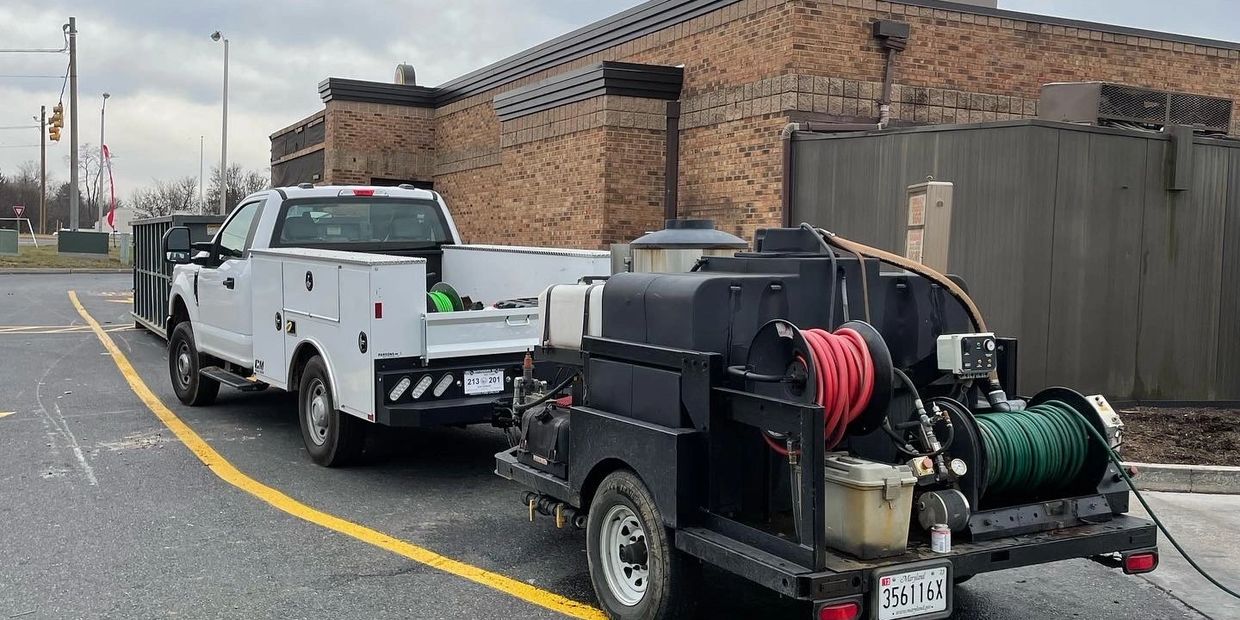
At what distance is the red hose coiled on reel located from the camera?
3.96m

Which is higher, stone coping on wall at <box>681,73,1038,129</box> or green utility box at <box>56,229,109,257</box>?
stone coping on wall at <box>681,73,1038,129</box>

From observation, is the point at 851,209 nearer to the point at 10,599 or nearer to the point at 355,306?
the point at 355,306

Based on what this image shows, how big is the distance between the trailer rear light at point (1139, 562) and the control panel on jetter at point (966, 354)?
93cm

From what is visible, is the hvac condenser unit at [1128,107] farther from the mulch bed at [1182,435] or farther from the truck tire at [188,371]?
the truck tire at [188,371]

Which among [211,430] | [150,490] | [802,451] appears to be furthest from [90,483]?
[802,451]

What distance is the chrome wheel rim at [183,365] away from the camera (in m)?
10.3

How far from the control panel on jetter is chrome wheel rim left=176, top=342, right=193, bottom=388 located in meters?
7.87

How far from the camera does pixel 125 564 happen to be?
552 centimetres

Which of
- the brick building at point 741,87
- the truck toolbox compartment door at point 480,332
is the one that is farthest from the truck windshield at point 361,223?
the brick building at point 741,87

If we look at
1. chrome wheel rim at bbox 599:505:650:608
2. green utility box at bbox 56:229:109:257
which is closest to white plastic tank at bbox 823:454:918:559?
chrome wheel rim at bbox 599:505:650:608

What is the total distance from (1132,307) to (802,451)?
7776 mm

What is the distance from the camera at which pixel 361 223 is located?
9.52 m

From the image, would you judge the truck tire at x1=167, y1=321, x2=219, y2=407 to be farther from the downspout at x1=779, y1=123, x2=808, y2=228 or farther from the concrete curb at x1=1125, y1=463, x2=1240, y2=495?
the concrete curb at x1=1125, y1=463, x2=1240, y2=495

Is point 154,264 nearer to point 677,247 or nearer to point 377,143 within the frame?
point 377,143
